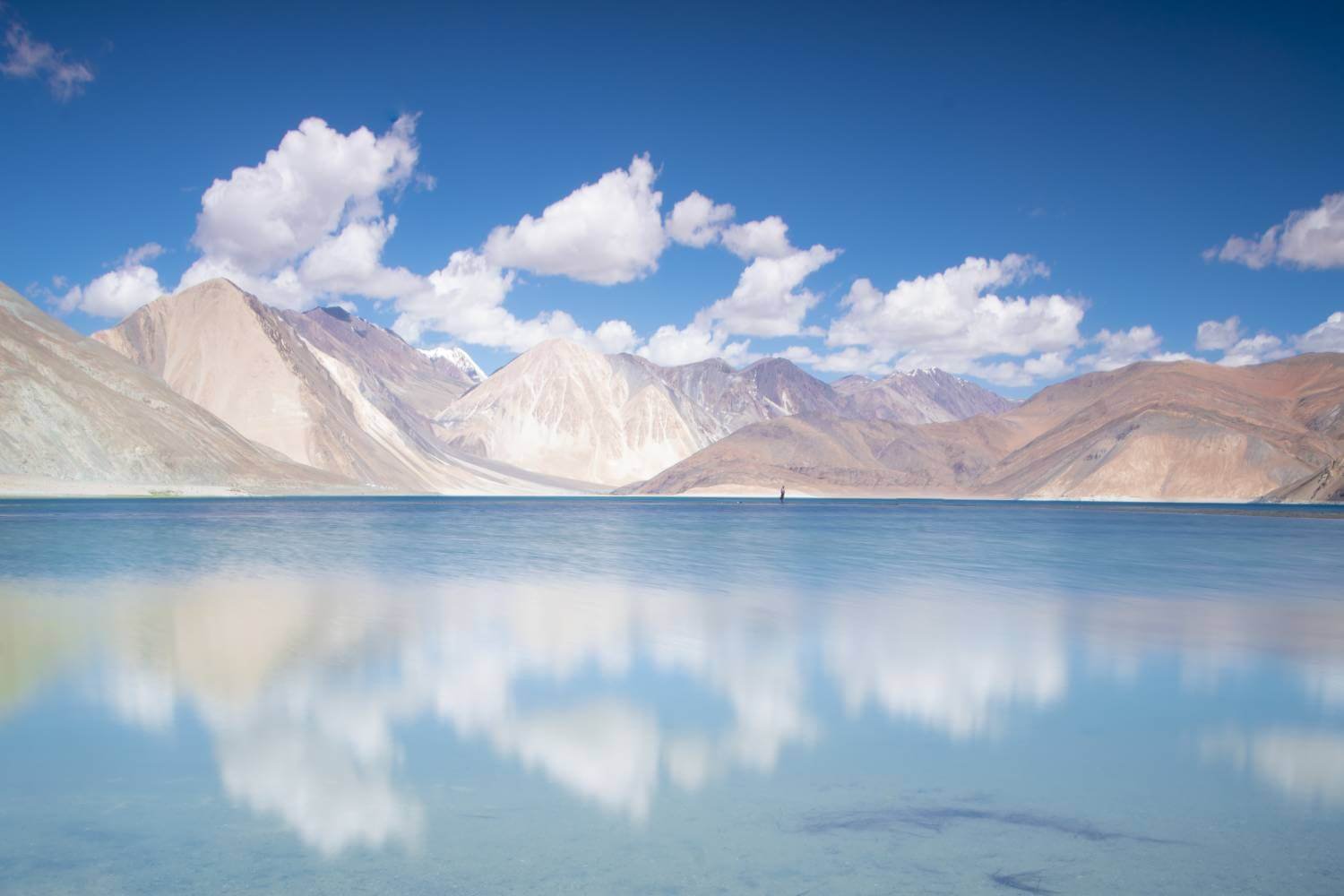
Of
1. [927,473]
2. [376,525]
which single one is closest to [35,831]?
[376,525]

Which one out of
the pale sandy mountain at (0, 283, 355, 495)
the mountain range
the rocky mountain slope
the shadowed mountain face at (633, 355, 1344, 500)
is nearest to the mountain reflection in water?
the pale sandy mountain at (0, 283, 355, 495)

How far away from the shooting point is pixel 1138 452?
141250 mm

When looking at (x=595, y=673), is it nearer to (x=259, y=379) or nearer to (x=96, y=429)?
(x=96, y=429)

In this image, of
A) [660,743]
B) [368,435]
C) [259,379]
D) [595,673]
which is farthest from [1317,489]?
[259,379]

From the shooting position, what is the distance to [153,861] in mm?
5836

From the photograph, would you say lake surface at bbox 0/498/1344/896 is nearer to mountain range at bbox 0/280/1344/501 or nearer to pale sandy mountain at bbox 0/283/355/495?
pale sandy mountain at bbox 0/283/355/495

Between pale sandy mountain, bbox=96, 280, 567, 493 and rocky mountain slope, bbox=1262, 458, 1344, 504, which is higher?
pale sandy mountain, bbox=96, 280, 567, 493

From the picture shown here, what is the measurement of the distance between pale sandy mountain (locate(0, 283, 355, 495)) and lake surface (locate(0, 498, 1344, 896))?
69.5 m

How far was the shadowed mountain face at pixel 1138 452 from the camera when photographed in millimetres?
136250

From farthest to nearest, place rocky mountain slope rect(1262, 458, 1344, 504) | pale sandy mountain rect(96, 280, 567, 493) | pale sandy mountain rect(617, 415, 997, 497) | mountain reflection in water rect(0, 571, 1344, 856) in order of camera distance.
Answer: pale sandy mountain rect(617, 415, 997, 497), pale sandy mountain rect(96, 280, 567, 493), rocky mountain slope rect(1262, 458, 1344, 504), mountain reflection in water rect(0, 571, 1344, 856)

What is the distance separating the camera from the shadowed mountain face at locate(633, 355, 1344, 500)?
447 feet

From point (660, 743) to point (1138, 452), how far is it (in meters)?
149

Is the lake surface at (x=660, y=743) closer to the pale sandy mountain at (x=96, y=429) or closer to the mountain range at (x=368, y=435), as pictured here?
the pale sandy mountain at (x=96, y=429)

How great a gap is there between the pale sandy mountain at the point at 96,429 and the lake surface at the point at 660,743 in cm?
6950
